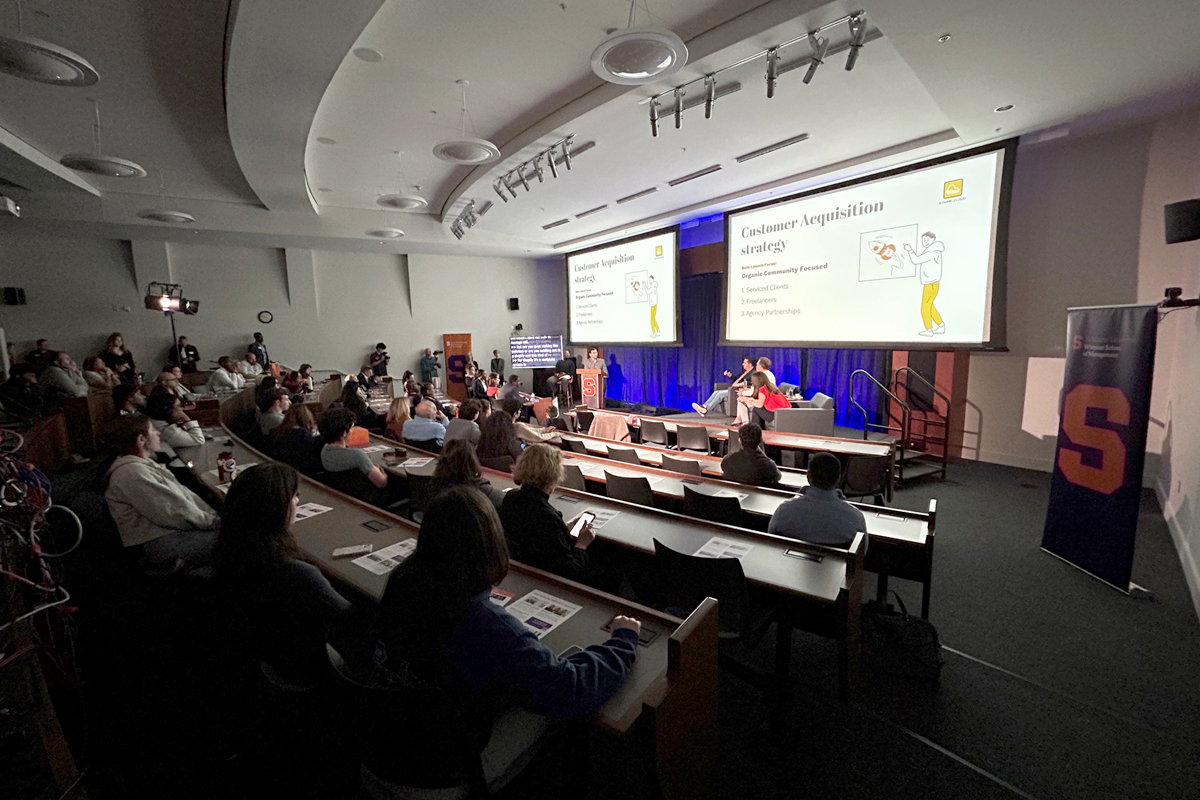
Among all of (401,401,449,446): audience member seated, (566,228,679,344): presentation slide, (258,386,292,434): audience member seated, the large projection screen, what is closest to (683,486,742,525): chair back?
(401,401,449,446): audience member seated

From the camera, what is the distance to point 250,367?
9.71m

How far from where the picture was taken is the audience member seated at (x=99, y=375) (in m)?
7.37

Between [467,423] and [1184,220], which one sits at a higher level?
[1184,220]

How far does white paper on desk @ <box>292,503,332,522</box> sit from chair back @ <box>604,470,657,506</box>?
1861 mm

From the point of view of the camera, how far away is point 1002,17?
318cm

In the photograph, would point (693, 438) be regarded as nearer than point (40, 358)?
Yes

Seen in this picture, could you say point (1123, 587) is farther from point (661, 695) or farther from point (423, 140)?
point (423, 140)

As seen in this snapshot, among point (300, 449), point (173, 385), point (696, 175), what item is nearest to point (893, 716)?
point (300, 449)

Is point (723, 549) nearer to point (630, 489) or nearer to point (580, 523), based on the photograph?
point (580, 523)

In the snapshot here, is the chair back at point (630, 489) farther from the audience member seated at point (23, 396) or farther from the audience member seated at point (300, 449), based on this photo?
the audience member seated at point (23, 396)

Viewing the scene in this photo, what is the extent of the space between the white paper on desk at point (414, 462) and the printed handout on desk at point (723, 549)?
103 inches

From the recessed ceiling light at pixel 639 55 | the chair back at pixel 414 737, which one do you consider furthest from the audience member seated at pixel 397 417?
the chair back at pixel 414 737

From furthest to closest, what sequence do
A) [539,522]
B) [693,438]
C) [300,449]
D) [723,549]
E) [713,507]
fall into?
[693,438] → [300,449] → [713,507] → [723,549] → [539,522]

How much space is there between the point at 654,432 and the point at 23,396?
7.21 m
